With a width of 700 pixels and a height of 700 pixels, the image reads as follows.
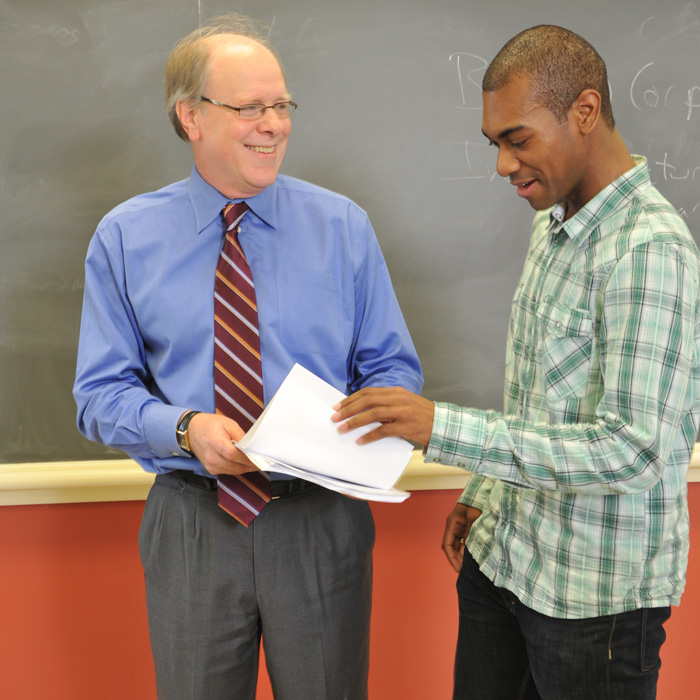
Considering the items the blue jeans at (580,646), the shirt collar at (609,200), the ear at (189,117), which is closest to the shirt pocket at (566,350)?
the shirt collar at (609,200)

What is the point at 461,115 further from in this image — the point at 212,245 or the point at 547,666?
the point at 547,666

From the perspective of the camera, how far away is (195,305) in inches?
53.7

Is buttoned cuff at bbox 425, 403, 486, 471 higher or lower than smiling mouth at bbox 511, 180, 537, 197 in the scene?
lower

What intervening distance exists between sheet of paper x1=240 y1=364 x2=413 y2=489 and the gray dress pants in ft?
0.96

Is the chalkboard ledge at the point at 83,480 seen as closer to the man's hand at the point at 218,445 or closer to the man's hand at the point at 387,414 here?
the man's hand at the point at 218,445

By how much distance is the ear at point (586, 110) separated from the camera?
111 centimetres

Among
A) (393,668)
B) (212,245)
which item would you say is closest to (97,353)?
(212,245)

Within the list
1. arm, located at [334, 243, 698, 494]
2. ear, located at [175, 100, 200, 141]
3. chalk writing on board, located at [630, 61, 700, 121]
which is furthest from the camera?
chalk writing on board, located at [630, 61, 700, 121]

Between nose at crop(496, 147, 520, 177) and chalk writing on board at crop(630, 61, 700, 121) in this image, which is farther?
chalk writing on board at crop(630, 61, 700, 121)

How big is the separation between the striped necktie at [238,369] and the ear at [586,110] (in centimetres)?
62

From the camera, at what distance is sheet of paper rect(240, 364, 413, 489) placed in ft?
3.58

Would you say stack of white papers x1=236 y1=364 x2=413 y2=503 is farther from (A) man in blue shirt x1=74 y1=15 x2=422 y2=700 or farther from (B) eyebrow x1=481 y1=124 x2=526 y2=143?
(B) eyebrow x1=481 y1=124 x2=526 y2=143

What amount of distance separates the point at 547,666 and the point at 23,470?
1.38 metres

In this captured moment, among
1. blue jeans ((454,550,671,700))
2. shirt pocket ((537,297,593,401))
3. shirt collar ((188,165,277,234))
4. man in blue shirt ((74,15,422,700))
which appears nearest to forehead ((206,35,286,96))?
man in blue shirt ((74,15,422,700))
